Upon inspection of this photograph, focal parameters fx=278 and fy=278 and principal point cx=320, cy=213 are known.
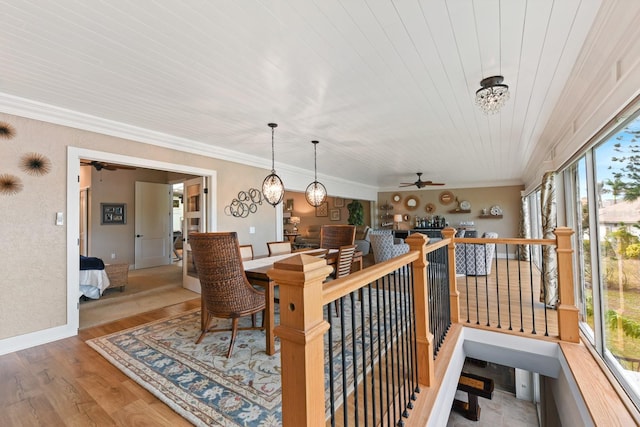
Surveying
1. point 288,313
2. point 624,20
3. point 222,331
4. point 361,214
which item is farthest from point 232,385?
point 361,214

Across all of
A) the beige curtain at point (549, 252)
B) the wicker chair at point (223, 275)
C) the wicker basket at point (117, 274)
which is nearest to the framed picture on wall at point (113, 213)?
the wicker basket at point (117, 274)

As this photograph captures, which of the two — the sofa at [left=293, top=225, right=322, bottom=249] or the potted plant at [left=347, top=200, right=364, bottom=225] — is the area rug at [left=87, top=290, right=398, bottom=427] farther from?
the potted plant at [left=347, top=200, right=364, bottom=225]

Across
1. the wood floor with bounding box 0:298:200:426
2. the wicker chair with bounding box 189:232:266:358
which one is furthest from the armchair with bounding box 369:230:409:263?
the wood floor with bounding box 0:298:200:426

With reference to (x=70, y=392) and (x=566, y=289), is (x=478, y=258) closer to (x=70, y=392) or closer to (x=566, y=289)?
(x=566, y=289)

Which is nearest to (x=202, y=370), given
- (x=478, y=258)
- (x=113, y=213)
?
(x=478, y=258)

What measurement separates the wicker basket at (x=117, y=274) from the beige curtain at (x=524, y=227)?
28.3ft

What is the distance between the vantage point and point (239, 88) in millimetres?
2443

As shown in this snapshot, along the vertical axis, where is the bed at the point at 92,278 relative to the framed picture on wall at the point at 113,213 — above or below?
below

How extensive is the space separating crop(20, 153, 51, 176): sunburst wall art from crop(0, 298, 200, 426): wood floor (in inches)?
68.1

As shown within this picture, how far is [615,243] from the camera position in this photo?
6.57 ft

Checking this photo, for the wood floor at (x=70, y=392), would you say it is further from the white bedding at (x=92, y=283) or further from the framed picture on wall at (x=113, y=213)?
the framed picture on wall at (x=113, y=213)

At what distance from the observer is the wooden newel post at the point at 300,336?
792 millimetres

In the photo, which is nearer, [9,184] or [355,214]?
[9,184]

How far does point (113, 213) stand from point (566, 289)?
8.30m
